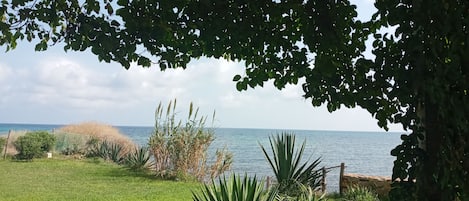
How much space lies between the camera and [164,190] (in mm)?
8875

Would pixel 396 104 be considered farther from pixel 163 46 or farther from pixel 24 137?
pixel 24 137

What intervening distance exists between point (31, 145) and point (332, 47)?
1475 centimetres

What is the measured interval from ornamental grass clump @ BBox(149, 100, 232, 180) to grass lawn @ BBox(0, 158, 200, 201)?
1.83 ft

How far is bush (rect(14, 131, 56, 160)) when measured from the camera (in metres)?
14.5

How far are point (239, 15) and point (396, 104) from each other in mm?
550

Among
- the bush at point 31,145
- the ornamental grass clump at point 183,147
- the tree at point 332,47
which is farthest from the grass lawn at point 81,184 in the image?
the tree at point 332,47

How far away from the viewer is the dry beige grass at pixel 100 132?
1719cm

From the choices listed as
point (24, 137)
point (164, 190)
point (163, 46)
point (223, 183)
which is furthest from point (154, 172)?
point (163, 46)

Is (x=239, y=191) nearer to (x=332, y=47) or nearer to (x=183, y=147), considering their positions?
(x=332, y=47)

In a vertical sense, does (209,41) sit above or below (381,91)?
above

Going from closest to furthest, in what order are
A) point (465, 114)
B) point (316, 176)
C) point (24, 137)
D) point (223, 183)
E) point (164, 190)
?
point (465, 114)
point (223, 183)
point (316, 176)
point (164, 190)
point (24, 137)

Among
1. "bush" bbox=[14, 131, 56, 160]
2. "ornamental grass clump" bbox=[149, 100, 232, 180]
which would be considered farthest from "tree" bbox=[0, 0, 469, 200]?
"bush" bbox=[14, 131, 56, 160]

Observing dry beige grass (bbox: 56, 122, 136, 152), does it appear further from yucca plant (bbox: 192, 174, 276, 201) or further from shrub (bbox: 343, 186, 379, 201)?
yucca plant (bbox: 192, 174, 276, 201)

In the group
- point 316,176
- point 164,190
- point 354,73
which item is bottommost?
point 164,190
